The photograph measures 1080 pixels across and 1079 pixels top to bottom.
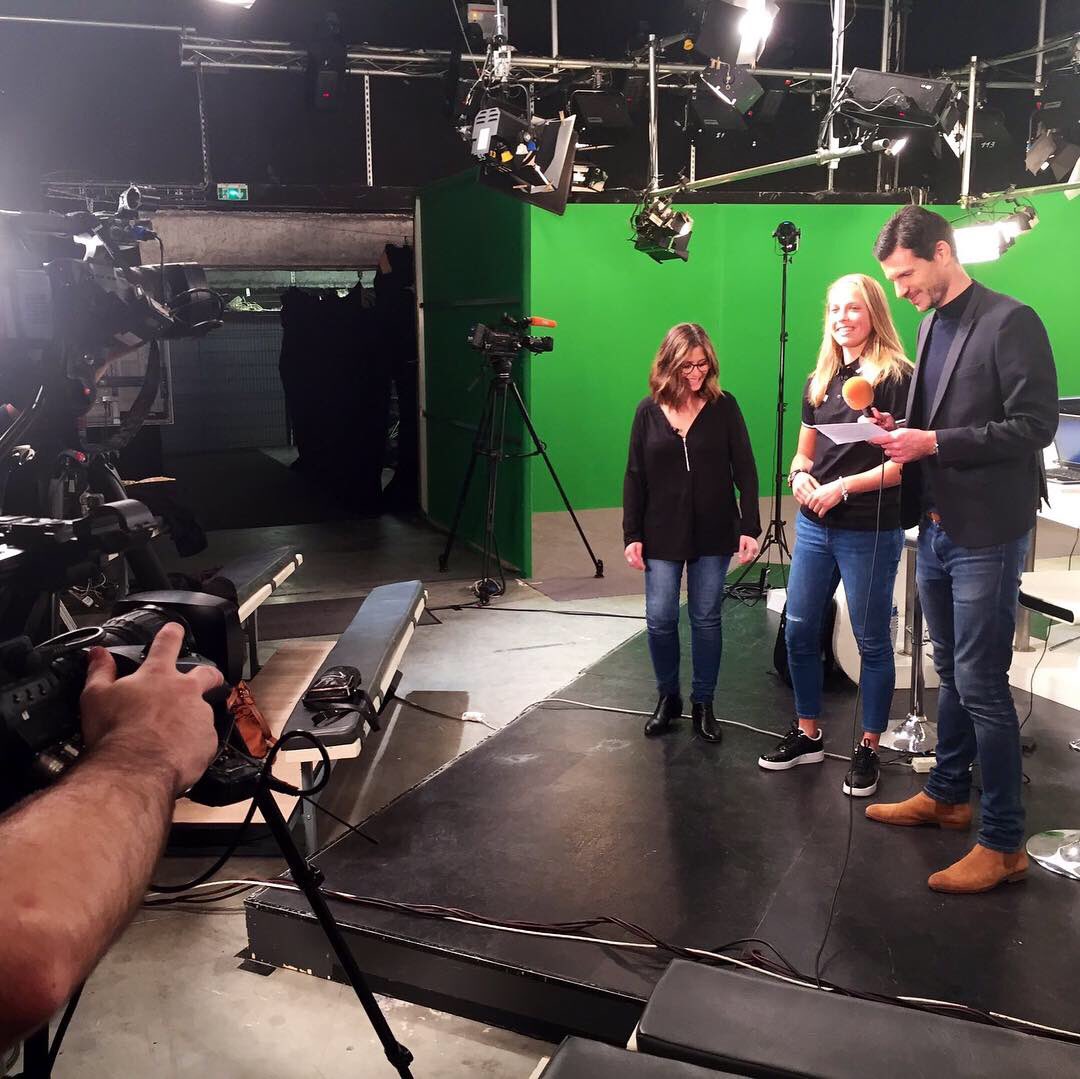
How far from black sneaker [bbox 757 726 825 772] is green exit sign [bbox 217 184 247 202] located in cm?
580

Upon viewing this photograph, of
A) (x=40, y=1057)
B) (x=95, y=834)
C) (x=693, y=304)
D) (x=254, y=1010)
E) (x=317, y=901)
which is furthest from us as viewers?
(x=693, y=304)

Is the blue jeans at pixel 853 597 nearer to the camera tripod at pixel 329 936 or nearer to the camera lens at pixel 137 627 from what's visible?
the camera tripod at pixel 329 936

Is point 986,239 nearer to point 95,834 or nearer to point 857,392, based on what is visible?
point 857,392

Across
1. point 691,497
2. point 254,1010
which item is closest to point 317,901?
point 254,1010

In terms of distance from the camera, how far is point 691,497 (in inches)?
132

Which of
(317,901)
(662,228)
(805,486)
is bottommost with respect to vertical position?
(317,901)

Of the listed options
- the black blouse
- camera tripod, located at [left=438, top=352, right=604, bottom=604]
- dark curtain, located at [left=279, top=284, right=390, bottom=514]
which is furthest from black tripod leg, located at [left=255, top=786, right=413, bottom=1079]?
dark curtain, located at [left=279, top=284, right=390, bottom=514]

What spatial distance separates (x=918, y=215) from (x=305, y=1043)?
2.32 m

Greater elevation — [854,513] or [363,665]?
[854,513]

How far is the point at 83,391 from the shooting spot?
2.57 m

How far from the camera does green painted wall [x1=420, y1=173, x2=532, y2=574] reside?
6.08 meters

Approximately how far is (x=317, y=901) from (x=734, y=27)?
5.00 m

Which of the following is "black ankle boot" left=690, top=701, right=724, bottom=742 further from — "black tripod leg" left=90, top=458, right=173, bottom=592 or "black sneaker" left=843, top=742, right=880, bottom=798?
"black tripod leg" left=90, top=458, right=173, bottom=592

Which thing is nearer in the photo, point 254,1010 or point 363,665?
point 254,1010
